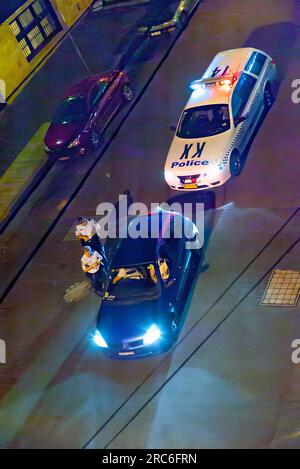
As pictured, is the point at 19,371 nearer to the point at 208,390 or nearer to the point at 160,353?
the point at 160,353

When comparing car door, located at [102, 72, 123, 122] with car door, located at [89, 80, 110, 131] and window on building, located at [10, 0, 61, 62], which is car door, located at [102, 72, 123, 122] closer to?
car door, located at [89, 80, 110, 131]

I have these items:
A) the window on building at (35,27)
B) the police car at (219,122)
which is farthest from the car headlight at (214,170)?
the window on building at (35,27)

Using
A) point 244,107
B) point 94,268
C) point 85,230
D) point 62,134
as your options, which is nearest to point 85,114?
point 62,134

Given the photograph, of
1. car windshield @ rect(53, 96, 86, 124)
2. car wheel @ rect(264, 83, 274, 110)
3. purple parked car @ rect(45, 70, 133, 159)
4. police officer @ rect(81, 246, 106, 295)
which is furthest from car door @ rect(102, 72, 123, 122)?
police officer @ rect(81, 246, 106, 295)

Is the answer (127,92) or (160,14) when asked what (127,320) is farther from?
(160,14)

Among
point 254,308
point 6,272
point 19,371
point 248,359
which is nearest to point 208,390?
point 248,359

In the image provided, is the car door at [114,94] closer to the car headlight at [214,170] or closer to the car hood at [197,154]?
the car hood at [197,154]

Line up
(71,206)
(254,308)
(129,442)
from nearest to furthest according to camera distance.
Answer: (129,442) → (254,308) → (71,206)
